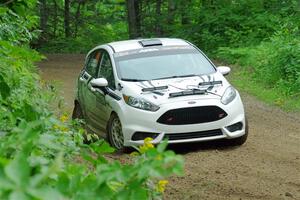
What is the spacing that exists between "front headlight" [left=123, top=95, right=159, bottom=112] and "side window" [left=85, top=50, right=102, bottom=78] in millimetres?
2034

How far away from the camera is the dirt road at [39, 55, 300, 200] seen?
7.46 m

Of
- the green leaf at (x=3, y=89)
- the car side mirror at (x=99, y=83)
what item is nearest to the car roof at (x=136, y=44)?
the car side mirror at (x=99, y=83)

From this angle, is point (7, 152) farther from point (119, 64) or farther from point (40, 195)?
point (119, 64)

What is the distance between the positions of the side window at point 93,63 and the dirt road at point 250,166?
269 centimetres

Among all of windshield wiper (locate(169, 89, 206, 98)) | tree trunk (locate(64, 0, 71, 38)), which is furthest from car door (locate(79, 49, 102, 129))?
tree trunk (locate(64, 0, 71, 38))

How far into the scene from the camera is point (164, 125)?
9.73 metres

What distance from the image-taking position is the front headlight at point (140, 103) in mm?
9805

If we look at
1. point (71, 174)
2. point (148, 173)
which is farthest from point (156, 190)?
point (148, 173)

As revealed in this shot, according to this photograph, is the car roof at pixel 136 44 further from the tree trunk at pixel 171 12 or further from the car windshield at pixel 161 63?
the tree trunk at pixel 171 12

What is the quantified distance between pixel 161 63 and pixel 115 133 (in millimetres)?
1511

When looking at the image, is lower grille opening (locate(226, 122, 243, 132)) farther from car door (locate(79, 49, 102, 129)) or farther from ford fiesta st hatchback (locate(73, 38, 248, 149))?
car door (locate(79, 49, 102, 129))

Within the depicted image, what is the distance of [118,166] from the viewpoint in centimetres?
215

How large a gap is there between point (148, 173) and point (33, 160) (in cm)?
47

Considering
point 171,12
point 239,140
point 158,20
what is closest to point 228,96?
point 239,140
